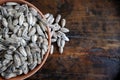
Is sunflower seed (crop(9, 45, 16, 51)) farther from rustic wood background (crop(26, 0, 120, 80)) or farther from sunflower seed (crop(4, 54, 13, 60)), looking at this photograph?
rustic wood background (crop(26, 0, 120, 80))

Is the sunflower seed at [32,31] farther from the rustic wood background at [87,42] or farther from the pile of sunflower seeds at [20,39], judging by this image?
the rustic wood background at [87,42]

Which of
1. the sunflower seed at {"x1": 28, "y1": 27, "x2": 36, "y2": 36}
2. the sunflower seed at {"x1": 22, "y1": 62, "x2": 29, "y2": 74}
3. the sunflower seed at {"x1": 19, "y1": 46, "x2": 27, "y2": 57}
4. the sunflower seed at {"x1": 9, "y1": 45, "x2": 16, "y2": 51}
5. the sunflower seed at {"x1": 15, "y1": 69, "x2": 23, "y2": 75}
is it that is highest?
the sunflower seed at {"x1": 28, "y1": 27, "x2": 36, "y2": 36}

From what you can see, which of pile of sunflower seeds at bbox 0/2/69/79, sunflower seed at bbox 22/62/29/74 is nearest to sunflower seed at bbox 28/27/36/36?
pile of sunflower seeds at bbox 0/2/69/79

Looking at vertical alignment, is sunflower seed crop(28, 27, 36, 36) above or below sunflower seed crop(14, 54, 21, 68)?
above

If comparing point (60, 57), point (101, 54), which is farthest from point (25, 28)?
point (101, 54)

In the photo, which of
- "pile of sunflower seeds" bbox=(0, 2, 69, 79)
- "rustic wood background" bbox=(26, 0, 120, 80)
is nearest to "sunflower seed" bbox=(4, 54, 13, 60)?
"pile of sunflower seeds" bbox=(0, 2, 69, 79)

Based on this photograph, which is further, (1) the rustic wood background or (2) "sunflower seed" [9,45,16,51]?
(1) the rustic wood background

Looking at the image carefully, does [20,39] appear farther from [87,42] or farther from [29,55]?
[87,42]
